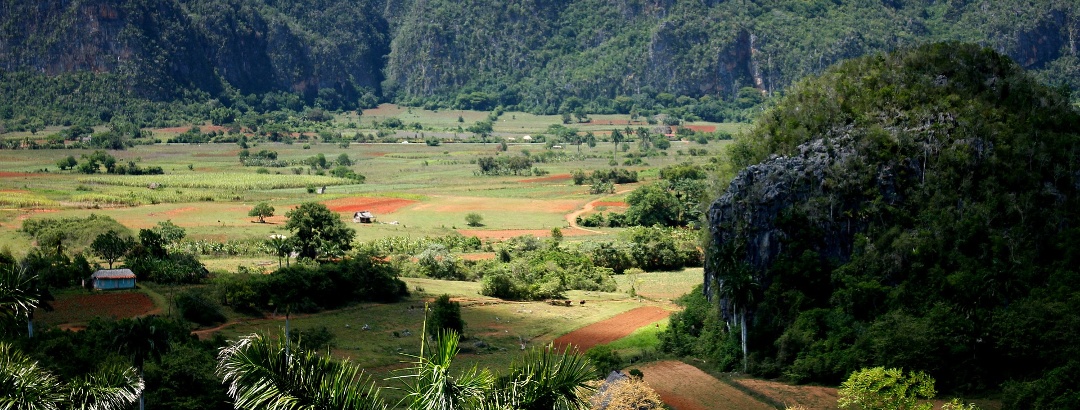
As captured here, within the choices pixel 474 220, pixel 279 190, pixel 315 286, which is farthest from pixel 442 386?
pixel 279 190

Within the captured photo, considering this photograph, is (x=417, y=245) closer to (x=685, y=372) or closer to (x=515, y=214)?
(x=515, y=214)

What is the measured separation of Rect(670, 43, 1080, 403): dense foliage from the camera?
43.7 metres

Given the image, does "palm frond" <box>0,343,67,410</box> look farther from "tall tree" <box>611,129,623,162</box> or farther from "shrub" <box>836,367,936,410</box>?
"tall tree" <box>611,129,623,162</box>

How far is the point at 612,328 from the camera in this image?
5706 cm

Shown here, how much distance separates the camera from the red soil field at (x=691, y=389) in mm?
42281

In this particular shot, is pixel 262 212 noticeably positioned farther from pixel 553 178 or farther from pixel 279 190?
pixel 553 178

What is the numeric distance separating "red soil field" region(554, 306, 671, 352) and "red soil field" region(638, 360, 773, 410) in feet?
16.7

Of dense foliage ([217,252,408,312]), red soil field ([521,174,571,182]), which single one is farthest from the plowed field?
dense foliage ([217,252,408,312])

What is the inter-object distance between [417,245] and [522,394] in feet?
204

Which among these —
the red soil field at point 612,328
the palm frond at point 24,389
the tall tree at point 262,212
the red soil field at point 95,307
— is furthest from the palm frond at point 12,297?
the tall tree at point 262,212

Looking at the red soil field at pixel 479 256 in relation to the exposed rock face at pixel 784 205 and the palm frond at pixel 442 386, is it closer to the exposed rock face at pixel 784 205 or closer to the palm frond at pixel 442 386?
the exposed rock face at pixel 784 205

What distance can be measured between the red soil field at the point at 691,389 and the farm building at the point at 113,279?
25.3m

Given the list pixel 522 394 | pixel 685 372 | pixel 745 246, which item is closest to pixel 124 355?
pixel 522 394

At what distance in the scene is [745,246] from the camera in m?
50.2
